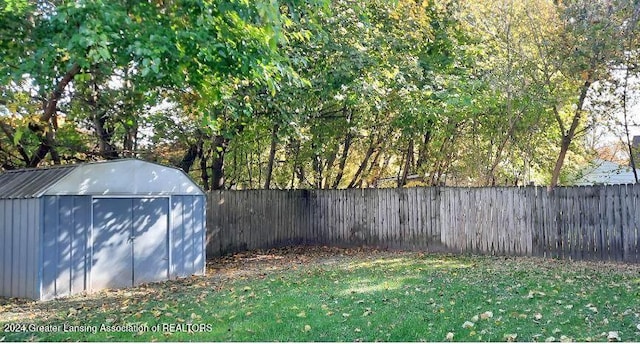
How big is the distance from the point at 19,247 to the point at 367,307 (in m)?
5.24

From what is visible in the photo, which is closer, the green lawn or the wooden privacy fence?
the green lawn

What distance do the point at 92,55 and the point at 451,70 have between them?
882 centimetres

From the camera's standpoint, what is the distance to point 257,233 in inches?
502

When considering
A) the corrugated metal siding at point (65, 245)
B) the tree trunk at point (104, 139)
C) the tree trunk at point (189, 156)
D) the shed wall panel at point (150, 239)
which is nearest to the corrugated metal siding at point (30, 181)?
the corrugated metal siding at point (65, 245)

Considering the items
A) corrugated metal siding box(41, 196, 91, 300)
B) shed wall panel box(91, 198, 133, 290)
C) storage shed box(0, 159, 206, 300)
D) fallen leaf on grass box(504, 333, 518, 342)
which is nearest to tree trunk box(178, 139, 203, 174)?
storage shed box(0, 159, 206, 300)

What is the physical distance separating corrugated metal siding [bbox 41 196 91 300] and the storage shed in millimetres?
13

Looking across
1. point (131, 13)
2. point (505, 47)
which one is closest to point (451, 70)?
point (505, 47)

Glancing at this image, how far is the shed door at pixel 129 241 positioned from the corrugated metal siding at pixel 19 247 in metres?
0.85

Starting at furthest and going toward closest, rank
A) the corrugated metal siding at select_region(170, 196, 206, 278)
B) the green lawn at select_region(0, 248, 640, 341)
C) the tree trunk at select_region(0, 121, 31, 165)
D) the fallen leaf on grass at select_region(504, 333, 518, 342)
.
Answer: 1. the corrugated metal siding at select_region(170, 196, 206, 278)
2. the tree trunk at select_region(0, 121, 31, 165)
3. the green lawn at select_region(0, 248, 640, 341)
4. the fallen leaf on grass at select_region(504, 333, 518, 342)

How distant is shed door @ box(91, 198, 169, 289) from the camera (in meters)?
8.04

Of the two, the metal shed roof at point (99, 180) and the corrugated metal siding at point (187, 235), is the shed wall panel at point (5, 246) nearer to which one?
the metal shed roof at point (99, 180)

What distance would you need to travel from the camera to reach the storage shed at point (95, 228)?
291 inches

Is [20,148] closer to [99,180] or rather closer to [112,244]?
[99,180]

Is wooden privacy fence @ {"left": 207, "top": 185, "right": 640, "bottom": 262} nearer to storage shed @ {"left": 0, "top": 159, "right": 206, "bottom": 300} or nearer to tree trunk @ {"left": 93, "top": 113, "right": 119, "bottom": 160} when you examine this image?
tree trunk @ {"left": 93, "top": 113, "right": 119, "bottom": 160}
